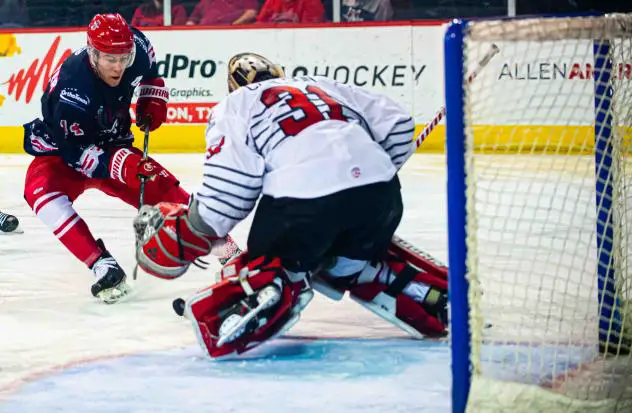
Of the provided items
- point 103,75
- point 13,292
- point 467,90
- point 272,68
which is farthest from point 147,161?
point 467,90

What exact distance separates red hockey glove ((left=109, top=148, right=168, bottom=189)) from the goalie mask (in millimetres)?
737

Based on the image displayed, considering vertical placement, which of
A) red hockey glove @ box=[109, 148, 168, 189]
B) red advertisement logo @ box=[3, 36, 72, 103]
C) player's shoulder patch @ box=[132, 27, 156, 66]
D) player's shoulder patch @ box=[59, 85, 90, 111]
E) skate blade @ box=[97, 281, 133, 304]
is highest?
player's shoulder patch @ box=[132, 27, 156, 66]

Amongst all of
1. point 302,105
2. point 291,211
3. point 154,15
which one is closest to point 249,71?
point 302,105

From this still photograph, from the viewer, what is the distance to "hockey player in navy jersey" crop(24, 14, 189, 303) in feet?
10.9

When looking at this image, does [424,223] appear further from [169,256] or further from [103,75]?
[169,256]

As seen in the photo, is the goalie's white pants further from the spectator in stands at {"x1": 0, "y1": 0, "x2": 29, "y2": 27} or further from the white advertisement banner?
the spectator in stands at {"x1": 0, "y1": 0, "x2": 29, "y2": 27}

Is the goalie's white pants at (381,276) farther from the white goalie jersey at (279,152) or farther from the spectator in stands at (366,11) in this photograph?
the spectator in stands at (366,11)

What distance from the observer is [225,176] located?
243cm

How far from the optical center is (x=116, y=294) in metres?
3.27

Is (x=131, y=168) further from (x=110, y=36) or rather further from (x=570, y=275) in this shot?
(x=570, y=275)

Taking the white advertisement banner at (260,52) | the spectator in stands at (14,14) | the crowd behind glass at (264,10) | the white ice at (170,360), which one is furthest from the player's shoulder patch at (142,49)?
the spectator in stands at (14,14)

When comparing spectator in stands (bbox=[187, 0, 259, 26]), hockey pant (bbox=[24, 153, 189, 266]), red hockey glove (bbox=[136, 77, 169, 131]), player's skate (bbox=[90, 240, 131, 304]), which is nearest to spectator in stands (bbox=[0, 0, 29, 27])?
spectator in stands (bbox=[187, 0, 259, 26])

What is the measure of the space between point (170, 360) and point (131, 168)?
0.97m

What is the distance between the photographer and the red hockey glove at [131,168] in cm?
337
